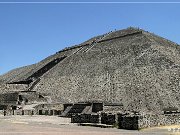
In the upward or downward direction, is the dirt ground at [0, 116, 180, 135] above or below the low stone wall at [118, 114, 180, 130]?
below

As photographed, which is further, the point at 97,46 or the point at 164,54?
the point at 97,46

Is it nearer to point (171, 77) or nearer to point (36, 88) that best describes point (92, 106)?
point (171, 77)

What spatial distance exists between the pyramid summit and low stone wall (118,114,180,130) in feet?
39.7

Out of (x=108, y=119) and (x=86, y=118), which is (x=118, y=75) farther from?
(x=108, y=119)

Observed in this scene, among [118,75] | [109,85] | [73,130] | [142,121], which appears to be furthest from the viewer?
[118,75]

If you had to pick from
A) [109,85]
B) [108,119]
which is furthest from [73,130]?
[109,85]

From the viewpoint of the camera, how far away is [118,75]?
53250mm

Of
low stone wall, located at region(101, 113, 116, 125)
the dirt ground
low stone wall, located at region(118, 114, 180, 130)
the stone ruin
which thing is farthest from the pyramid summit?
the dirt ground

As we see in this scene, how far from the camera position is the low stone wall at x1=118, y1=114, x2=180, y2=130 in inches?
852

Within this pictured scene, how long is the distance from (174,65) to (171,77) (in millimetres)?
4447

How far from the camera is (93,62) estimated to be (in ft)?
213

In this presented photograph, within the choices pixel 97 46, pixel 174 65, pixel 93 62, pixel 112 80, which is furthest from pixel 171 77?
pixel 97 46

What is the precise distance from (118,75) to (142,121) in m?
31.5

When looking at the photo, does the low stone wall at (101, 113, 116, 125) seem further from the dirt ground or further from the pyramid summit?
the pyramid summit
